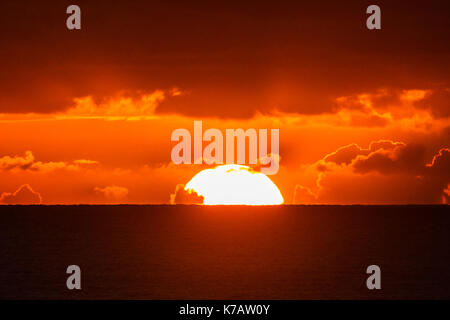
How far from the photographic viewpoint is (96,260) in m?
75.8

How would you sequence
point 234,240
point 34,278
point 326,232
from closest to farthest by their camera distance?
point 34,278
point 234,240
point 326,232

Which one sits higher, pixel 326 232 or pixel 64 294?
pixel 326 232

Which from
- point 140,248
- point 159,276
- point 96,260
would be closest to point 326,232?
point 140,248

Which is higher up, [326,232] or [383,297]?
[326,232]

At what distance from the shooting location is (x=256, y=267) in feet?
221

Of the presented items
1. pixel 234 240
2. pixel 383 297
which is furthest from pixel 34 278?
pixel 234 240
